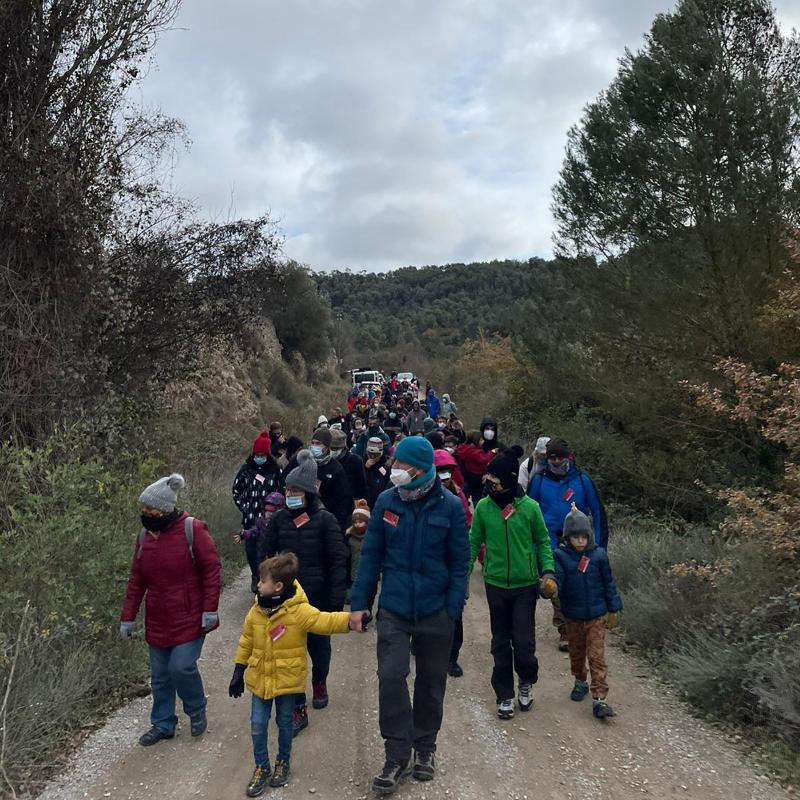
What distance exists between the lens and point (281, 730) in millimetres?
3871

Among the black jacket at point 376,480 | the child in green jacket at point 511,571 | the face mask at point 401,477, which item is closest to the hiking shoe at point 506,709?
the child in green jacket at point 511,571

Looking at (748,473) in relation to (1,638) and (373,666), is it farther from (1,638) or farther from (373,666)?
(1,638)

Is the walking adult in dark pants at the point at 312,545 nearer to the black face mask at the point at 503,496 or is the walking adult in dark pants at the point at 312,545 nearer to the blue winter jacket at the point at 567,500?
the black face mask at the point at 503,496

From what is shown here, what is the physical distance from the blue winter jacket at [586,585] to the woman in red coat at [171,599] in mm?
2615

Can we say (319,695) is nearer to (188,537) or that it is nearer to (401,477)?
(188,537)

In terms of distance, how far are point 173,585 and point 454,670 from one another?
2.60m

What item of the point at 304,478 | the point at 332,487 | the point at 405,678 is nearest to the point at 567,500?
the point at 332,487

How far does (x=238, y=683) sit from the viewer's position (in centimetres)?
380

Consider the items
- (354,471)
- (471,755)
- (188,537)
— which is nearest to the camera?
(471,755)

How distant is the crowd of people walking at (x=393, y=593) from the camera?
380cm

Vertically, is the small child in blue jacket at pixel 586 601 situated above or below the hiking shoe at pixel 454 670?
above

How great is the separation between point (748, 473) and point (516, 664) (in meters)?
6.22

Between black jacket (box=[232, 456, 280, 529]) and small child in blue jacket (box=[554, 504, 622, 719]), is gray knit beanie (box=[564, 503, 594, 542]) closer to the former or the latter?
small child in blue jacket (box=[554, 504, 622, 719])

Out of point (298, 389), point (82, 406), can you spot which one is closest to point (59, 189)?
point (82, 406)
